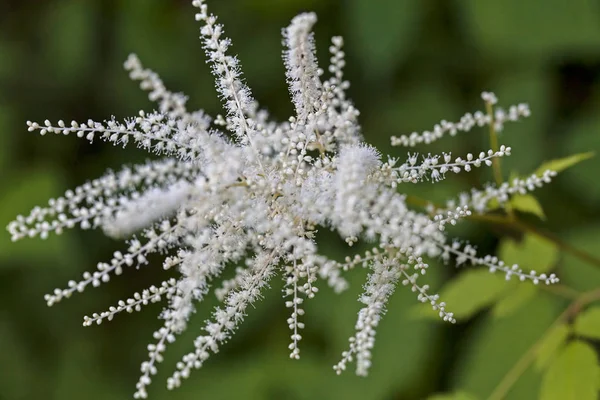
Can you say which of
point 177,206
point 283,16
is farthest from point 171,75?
point 177,206

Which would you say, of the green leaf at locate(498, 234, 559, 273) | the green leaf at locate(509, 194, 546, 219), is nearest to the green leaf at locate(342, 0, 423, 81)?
the green leaf at locate(498, 234, 559, 273)

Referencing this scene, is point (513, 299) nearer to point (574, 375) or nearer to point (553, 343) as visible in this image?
point (553, 343)

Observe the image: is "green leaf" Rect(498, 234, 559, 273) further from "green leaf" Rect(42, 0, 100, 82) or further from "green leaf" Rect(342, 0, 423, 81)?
"green leaf" Rect(42, 0, 100, 82)

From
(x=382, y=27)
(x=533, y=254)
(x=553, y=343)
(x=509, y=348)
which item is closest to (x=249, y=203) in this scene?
(x=553, y=343)

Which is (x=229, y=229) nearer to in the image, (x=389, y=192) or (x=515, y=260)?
(x=389, y=192)

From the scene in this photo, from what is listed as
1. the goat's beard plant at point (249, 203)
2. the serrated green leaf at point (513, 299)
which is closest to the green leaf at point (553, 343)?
the serrated green leaf at point (513, 299)

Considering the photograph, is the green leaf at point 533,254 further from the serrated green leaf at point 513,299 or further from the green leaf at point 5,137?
the green leaf at point 5,137
